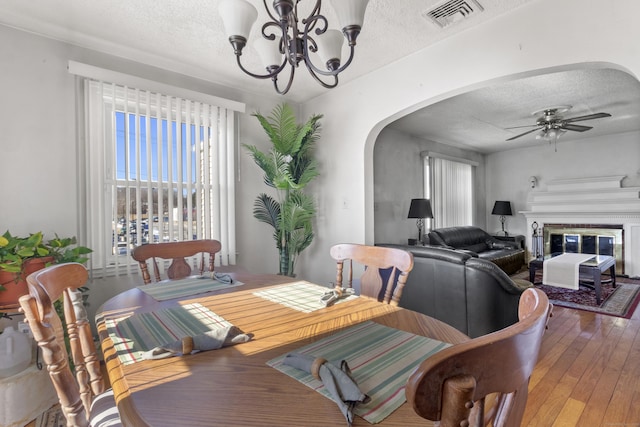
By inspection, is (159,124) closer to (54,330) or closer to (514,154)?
(54,330)

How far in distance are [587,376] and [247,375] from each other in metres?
2.53

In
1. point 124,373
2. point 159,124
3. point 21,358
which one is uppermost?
point 159,124

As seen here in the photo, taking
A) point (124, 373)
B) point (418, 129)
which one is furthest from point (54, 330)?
point (418, 129)

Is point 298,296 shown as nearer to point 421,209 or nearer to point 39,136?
point 39,136

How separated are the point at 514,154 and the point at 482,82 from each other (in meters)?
5.64

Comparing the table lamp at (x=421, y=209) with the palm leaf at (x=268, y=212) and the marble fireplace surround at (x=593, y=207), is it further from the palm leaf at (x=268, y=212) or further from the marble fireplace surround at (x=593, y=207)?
the marble fireplace surround at (x=593, y=207)

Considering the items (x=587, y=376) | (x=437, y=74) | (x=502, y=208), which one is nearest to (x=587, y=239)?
(x=502, y=208)

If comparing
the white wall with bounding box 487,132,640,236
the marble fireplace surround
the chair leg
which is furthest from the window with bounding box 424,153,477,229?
Answer: the chair leg

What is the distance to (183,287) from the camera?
1572 mm

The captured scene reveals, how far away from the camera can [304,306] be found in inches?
50.8

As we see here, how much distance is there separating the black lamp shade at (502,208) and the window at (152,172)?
19.5ft

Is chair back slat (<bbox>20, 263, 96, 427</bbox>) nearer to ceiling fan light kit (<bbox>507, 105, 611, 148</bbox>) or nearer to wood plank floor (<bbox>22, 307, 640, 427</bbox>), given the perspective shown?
wood plank floor (<bbox>22, 307, 640, 427</bbox>)

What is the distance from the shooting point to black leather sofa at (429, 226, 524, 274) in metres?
5.08

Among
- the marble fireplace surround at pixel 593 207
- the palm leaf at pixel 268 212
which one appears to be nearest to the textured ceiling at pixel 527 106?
the marble fireplace surround at pixel 593 207
